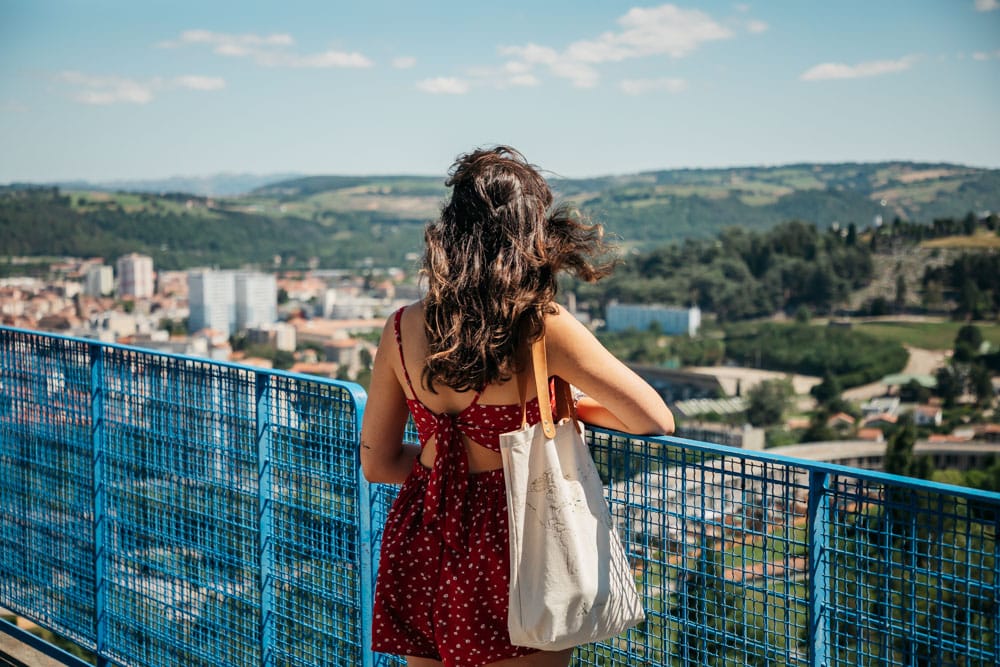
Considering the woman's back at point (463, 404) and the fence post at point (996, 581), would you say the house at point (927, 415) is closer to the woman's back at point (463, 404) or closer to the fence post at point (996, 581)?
the fence post at point (996, 581)

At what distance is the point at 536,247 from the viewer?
1483 millimetres

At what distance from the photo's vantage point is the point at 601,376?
59.9 inches

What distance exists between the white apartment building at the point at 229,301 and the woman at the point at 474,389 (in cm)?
9058

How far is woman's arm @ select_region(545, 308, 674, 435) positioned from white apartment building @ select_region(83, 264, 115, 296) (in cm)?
8958

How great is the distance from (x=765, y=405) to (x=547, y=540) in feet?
229

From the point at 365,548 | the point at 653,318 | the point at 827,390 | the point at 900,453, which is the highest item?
the point at 365,548

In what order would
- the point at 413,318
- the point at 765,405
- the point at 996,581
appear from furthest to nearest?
the point at 765,405, the point at 413,318, the point at 996,581

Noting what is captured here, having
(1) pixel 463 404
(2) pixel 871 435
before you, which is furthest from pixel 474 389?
(2) pixel 871 435

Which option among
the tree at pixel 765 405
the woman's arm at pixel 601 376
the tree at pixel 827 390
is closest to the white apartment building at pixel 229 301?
the tree at pixel 765 405

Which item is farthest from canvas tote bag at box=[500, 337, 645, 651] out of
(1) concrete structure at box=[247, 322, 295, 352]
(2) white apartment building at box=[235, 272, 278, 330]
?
(2) white apartment building at box=[235, 272, 278, 330]

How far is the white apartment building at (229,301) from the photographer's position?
91188 mm

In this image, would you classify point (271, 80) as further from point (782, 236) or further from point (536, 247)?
point (536, 247)

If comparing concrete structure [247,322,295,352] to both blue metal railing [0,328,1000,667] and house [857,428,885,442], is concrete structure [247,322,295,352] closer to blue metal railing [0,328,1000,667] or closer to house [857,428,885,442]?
house [857,428,885,442]

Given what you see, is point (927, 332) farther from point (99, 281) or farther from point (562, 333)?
point (562, 333)
